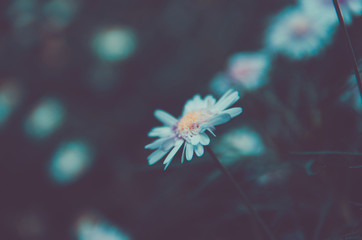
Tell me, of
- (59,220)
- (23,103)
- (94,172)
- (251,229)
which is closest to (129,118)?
(94,172)

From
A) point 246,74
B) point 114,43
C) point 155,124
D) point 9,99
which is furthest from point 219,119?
point 9,99

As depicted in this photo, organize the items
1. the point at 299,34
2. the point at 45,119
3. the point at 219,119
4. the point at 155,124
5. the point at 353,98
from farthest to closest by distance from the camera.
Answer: the point at 45,119, the point at 155,124, the point at 299,34, the point at 353,98, the point at 219,119

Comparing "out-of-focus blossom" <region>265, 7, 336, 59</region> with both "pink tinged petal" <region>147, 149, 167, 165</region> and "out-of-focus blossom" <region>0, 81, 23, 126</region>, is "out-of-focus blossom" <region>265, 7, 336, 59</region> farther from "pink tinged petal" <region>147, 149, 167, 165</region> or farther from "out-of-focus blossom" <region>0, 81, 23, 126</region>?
"out-of-focus blossom" <region>0, 81, 23, 126</region>

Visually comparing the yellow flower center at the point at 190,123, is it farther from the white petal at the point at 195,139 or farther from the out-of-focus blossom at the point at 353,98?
the out-of-focus blossom at the point at 353,98

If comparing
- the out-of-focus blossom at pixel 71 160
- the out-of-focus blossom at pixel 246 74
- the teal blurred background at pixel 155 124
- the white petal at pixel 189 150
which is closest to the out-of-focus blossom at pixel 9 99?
the teal blurred background at pixel 155 124

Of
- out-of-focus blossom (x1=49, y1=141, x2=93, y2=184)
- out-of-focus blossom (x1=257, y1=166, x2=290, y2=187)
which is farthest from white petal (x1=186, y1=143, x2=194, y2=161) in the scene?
out-of-focus blossom (x1=49, y1=141, x2=93, y2=184)

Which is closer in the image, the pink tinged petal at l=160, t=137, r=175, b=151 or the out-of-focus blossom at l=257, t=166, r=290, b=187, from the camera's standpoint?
the pink tinged petal at l=160, t=137, r=175, b=151

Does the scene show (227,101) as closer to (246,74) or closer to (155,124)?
(246,74)
